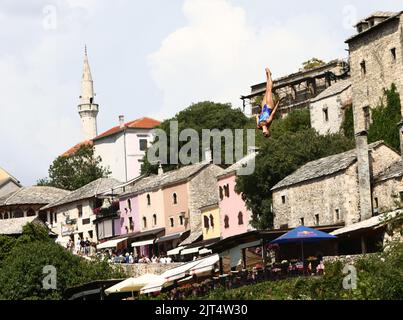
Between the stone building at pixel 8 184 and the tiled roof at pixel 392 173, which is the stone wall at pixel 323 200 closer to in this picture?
the tiled roof at pixel 392 173

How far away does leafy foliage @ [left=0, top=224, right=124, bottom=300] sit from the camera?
6266 centimetres

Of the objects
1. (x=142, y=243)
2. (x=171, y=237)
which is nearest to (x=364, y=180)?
(x=171, y=237)

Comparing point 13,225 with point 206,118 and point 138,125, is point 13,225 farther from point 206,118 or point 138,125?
point 138,125

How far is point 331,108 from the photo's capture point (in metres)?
83.7

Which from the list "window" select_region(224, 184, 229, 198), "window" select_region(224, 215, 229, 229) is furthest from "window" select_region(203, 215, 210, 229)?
"window" select_region(224, 184, 229, 198)

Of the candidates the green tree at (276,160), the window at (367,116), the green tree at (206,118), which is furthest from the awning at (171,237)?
the window at (367,116)

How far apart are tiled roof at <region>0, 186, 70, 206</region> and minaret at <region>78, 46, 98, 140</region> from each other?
117 feet

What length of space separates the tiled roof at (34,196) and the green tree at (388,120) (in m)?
54.4

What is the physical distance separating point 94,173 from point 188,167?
1291 inches

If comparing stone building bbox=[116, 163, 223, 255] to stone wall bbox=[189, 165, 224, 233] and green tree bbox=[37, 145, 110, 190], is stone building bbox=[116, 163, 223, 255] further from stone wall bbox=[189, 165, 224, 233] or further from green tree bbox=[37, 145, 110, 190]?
green tree bbox=[37, 145, 110, 190]

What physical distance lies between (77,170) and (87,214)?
72.1 feet
